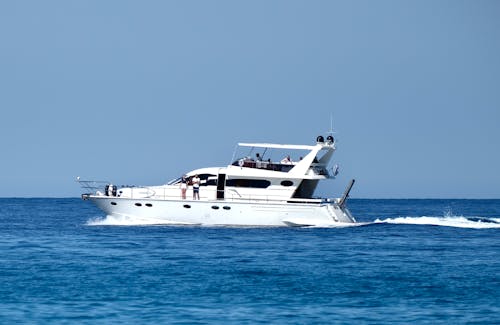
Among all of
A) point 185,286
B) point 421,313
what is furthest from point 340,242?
point 421,313

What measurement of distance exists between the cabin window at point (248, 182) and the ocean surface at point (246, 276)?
2555 mm

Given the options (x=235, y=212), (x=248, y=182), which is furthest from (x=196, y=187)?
(x=248, y=182)

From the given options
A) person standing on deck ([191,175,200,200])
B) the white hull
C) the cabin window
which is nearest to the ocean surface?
the white hull

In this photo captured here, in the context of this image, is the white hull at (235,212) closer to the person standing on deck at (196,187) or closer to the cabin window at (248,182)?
the person standing on deck at (196,187)

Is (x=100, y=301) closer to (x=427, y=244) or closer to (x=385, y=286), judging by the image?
(x=385, y=286)

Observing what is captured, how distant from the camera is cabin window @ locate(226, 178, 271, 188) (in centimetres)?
5547

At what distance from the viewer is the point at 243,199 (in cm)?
5525

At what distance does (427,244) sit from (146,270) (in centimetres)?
1693

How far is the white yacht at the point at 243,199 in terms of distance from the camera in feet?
180

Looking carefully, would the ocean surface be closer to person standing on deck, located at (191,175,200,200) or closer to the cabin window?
person standing on deck, located at (191,175,200,200)

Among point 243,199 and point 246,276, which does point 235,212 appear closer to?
point 243,199

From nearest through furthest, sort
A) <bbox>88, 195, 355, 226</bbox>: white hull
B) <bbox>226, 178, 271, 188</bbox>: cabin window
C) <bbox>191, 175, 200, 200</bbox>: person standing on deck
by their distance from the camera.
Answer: <bbox>88, 195, 355, 226</bbox>: white hull
<bbox>191, 175, 200, 200</bbox>: person standing on deck
<bbox>226, 178, 271, 188</bbox>: cabin window

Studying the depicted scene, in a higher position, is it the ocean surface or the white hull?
the white hull

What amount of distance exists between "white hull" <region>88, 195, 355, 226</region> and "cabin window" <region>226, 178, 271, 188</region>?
1.10m
